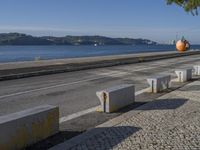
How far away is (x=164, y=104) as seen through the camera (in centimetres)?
1122

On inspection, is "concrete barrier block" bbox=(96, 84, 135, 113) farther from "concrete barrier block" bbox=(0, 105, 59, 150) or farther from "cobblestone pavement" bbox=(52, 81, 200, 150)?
"concrete barrier block" bbox=(0, 105, 59, 150)

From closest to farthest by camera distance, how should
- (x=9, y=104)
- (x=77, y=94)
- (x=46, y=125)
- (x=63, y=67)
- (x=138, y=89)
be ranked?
1. (x=46, y=125)
2. (x=9, y=104)
3. (x=77, y=94)
4. (x=138, y=89)
5. (x=63, y=67)

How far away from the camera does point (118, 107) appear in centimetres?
1052

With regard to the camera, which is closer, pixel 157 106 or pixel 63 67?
pixel 157 106

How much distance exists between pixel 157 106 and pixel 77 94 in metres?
3.99

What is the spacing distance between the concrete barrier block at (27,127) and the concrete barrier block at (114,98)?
239 cm

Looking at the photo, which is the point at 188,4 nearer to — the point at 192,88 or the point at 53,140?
the point at 192,88

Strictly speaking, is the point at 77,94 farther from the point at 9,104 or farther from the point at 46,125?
the point at 46,125

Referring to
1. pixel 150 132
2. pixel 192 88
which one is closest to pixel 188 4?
pixel 192 88

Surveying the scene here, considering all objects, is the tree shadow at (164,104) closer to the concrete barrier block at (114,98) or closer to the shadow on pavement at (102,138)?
the concrete barrier block at (114,98)

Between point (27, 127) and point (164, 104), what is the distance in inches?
207

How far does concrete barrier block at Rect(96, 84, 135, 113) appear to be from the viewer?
1002cm

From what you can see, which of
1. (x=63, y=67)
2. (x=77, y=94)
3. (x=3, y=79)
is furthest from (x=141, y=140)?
(x=63, y=67)

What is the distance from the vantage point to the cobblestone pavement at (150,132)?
678 cm
